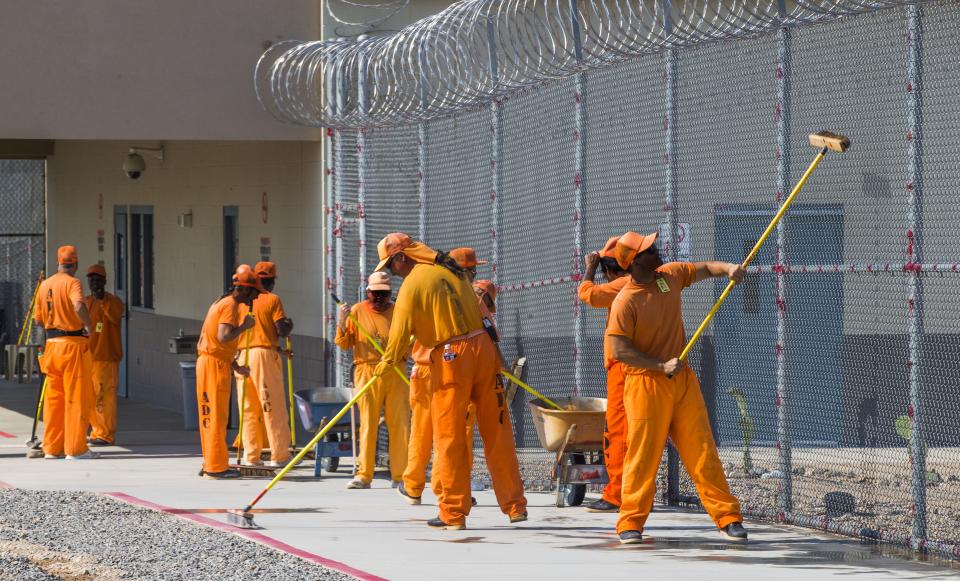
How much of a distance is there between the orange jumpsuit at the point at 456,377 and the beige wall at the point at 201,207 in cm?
581

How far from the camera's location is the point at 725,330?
13359 millimetres

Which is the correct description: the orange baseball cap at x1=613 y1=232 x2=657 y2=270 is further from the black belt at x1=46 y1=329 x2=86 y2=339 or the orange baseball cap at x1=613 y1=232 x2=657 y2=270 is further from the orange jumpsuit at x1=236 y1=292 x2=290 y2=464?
the black belt at x1=46 y1=329 x2=86 y2=339

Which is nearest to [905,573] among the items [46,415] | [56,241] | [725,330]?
[725,330]

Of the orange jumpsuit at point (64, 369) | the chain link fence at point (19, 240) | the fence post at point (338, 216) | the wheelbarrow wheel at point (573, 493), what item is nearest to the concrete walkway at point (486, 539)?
the wheelbarrow wheel at point (573, 493)

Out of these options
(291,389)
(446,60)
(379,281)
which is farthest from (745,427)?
(291,389)

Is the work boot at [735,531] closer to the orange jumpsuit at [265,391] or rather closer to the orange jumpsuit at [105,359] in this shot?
the orange jumpsuit at [265,391]

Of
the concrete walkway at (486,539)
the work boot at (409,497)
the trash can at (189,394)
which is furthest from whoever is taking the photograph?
the trash can at (189,394)

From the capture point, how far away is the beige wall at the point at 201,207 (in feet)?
53.0

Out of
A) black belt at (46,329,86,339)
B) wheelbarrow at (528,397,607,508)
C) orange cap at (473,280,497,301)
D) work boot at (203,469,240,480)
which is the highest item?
orange cap at (473,280,497,301)

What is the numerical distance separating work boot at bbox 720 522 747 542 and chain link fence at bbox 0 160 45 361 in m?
18.1

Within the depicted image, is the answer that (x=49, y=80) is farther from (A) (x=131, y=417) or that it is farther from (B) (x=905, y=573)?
(B) (x=905, y=573)

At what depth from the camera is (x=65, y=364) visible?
14.7m

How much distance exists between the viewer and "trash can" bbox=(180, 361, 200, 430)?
1733 cm

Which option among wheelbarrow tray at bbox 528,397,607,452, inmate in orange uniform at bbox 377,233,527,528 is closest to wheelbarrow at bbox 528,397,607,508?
wheelbarrow tray at bbox 528,397,607,452
